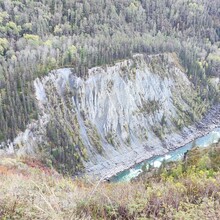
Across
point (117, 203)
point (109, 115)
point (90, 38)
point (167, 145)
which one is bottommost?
point (167, 145)

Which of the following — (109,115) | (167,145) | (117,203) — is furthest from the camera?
(167,145)

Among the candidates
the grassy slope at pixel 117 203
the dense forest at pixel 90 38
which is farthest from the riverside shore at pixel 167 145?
the grassy slope at pixel 117 203

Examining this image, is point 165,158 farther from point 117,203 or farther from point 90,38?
point 117,203

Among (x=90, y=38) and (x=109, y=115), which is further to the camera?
(x=90, y=38)

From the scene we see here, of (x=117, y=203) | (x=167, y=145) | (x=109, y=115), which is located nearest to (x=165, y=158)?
(x=167, y=145)

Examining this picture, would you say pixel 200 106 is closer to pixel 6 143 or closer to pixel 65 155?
pixel 65 155

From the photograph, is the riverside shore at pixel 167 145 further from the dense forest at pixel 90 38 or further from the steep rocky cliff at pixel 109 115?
the dense forest at pixel 90 38
